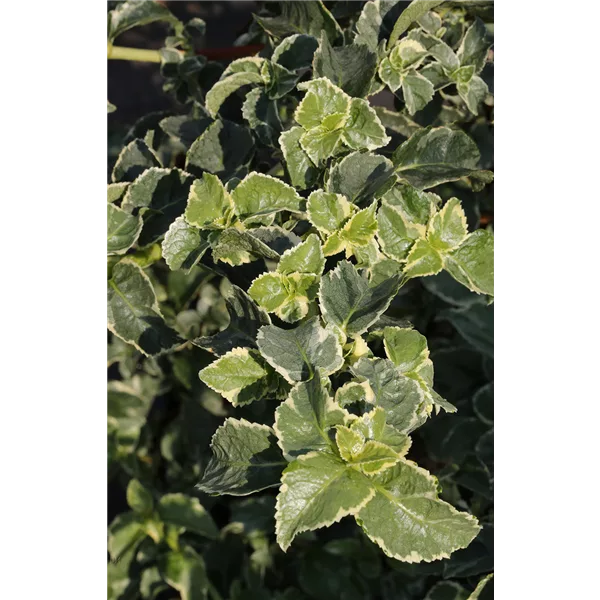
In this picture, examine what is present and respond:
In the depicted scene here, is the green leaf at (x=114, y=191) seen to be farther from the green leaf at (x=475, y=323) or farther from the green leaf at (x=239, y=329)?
the green leaf at (x=475, y=323)

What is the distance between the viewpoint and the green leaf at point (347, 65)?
64 centimetres

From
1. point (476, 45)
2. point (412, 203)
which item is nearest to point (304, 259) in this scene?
point (412, 203)

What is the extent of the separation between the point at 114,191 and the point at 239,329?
0.73 feet

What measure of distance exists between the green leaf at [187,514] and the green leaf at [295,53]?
547mm

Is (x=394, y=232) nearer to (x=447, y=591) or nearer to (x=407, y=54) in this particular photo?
(x=407, y=54)

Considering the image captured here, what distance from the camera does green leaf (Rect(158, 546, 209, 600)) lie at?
842mm

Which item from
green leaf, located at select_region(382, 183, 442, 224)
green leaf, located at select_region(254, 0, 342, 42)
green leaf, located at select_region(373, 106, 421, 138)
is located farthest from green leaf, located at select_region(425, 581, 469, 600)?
green leaf, located at select_region(254, 0, 342, 42)

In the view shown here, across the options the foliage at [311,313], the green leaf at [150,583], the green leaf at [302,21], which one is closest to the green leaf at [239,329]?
the foliage at [311,313]

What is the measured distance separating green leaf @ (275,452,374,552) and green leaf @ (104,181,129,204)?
370 millimetres

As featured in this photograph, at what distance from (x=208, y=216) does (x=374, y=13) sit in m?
0.29

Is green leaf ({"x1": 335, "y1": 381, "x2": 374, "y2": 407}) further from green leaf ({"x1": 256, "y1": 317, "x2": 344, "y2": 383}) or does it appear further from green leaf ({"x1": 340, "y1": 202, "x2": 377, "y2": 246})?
green leaf ({"x1": 340, "y1": 202, "x2": 377, "y2": 246})
